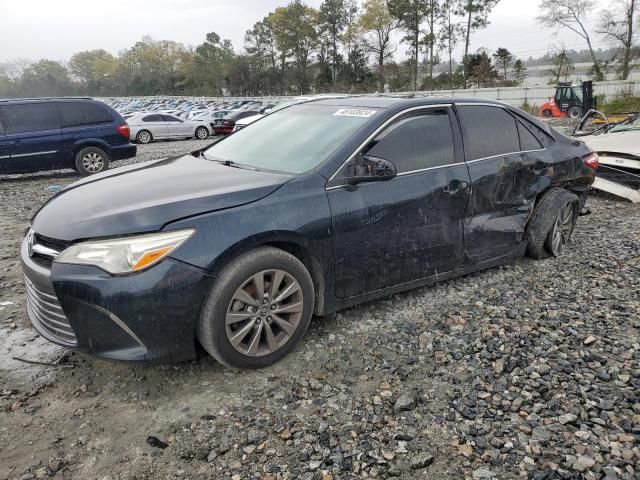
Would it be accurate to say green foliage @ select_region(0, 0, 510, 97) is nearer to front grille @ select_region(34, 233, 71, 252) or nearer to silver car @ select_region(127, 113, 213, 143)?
silver car @ select_region(127, 113, 213, 143)

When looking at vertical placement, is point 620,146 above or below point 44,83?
below

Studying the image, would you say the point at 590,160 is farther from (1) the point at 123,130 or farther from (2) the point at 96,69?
(2) the point at 96,69

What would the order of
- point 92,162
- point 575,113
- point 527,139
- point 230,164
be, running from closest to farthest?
point 230,164 → point 527,139 → point 92,162 → point 575,113

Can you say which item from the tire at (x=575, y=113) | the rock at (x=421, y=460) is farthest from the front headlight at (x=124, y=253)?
the tire at (x=575, y=113)

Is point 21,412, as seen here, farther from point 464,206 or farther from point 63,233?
point 464,206

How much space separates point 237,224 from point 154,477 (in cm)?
131

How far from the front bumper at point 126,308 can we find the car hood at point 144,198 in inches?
9.2

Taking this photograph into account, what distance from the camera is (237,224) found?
9.23 feet

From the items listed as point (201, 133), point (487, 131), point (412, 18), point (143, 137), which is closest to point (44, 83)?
point (412, 18)

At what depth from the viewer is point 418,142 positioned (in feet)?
12.1

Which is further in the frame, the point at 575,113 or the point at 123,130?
the point at 575,113

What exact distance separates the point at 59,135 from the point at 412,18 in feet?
157

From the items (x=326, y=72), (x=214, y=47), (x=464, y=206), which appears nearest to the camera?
(x=464, y=206)

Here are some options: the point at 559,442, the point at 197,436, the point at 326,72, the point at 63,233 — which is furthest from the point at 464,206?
the point at 326,72
